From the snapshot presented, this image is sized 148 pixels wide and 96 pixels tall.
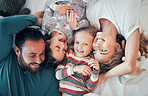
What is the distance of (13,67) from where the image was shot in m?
0.95

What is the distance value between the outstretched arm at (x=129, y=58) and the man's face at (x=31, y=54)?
0.52 meters

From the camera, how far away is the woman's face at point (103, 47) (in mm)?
982

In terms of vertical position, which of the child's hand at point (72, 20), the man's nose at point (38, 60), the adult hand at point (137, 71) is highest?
the child's hand at point (72, 20)

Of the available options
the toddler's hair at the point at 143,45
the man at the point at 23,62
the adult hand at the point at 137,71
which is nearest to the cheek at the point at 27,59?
the man at the point at 23,62

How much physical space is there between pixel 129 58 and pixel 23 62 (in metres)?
0.73

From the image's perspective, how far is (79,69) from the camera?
39.0 inches

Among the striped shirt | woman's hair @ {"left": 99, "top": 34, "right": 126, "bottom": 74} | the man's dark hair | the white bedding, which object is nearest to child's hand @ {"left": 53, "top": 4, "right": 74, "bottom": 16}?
the man's dark hair

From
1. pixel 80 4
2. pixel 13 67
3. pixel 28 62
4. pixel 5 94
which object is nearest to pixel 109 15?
pixel 80 4

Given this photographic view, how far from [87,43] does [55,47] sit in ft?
0.81

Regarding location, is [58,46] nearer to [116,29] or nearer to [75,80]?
[75,80]

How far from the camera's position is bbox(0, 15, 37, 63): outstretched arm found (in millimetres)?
880

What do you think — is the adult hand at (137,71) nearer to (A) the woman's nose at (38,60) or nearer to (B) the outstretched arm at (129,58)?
(B) the outstretched arm at (129,58)

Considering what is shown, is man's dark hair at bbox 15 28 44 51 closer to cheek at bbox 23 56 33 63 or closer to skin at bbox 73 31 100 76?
cheek at bbox 23 56 33 63

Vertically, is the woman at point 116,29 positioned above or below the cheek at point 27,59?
above
